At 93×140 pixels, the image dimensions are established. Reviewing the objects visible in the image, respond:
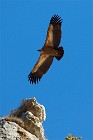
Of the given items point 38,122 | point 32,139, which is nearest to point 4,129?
point 32,139

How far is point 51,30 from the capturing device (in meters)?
27.5

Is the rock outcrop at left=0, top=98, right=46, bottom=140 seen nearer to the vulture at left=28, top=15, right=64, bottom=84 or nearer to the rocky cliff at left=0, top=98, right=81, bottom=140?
the rocky cliff at left=0, top=98, right=81, bottom=140

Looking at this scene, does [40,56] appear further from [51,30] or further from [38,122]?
[38,122]

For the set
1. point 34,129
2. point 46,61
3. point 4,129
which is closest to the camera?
point 4,129

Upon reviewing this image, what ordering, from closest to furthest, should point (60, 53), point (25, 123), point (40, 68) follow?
point (25, 123)
point (60, 53)
point (40, 68)

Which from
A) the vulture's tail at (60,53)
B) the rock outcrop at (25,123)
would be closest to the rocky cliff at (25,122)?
the rock outcrop at (25,123)

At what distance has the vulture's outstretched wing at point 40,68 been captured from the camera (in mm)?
28875

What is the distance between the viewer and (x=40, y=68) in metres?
29.2

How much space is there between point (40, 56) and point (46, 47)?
4.63ft

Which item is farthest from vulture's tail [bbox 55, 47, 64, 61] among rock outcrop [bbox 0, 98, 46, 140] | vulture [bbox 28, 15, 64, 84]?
rock outcrop [bbox 0, 98, 46, 140]

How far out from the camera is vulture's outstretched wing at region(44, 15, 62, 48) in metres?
27.3

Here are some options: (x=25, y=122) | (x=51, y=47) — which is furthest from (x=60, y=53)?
(x=25, y=122)

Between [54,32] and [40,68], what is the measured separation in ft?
9.38

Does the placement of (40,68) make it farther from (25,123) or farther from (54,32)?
(25,123)
